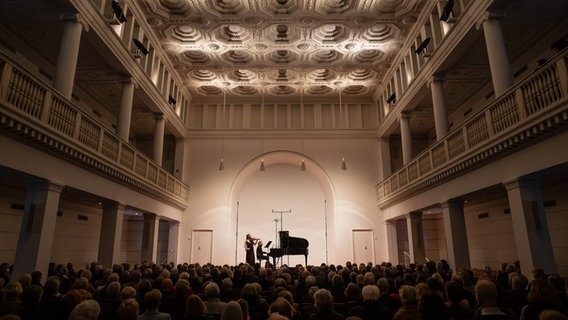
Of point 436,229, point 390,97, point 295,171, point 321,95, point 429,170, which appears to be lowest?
point 436,229

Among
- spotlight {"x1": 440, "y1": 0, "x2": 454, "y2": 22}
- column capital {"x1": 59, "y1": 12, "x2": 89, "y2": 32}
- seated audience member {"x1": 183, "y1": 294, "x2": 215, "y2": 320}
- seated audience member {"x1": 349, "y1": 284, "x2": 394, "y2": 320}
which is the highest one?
spotlight {"x1": 440, "y1": 0, "x2": 454, "y2": 22}

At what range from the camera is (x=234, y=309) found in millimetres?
3543

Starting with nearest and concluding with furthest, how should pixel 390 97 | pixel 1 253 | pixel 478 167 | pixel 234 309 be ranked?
pixel 234 309
pixel 478 167
pixel 1 253
pixel 390 97

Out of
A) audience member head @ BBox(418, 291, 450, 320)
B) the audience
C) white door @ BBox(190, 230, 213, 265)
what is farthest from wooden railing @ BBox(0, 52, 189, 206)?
audience member head @ BBox(418, 291, 450, 320)

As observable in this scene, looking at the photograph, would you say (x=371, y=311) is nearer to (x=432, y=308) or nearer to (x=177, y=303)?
(x=432, y=308)

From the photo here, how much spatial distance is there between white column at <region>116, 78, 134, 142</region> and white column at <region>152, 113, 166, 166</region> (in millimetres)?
3777

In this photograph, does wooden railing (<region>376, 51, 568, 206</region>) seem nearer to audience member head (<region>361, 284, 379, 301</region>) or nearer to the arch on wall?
audience member head (<region>361, 284, 379, 301</region>)

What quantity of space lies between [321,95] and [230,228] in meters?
9.58

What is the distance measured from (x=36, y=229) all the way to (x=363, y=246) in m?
16.2

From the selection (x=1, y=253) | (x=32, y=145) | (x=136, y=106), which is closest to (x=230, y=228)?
(x=136, y=106)

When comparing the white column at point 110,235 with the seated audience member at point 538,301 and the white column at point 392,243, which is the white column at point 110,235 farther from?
the white column at point 392,243

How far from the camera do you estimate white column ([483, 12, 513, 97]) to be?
9758mm

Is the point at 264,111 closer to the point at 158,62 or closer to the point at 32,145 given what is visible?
the point at 158,62

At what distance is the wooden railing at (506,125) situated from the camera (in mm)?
7094
